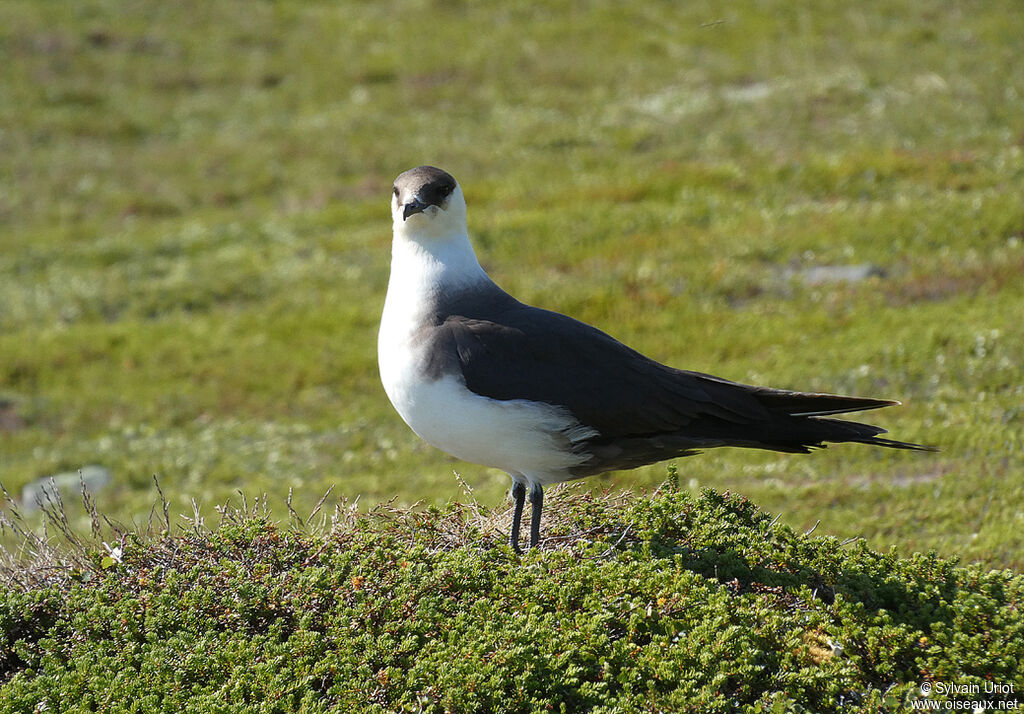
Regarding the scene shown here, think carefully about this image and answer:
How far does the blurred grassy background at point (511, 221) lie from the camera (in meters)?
11.4

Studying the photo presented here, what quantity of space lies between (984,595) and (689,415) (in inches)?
74.2

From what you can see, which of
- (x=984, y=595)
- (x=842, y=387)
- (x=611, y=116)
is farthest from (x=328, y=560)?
(x=611, y=116)

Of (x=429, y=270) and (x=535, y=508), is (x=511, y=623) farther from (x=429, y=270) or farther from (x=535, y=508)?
(x=429, y=270)

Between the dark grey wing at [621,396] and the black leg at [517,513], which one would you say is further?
the black leg at [517,513]

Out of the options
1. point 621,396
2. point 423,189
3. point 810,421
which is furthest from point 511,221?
point 810,421

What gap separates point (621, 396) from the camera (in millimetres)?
6152

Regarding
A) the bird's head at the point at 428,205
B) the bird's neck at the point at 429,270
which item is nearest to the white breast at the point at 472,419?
the bird's neck at the point at 429,270

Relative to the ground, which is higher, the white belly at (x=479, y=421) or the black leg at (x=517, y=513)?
the white belly at (x=479, y=421)

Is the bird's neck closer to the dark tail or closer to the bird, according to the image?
the bird

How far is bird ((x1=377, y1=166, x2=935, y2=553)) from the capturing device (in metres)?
5.99

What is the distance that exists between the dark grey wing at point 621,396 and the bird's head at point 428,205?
61 cm

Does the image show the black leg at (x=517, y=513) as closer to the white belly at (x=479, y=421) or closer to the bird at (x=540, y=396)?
the bird at (x=540, y=396)

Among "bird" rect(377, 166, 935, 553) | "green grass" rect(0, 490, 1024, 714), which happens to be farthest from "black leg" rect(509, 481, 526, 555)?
"green grass" rect(0, 490, 1024, 714)

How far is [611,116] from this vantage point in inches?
955
